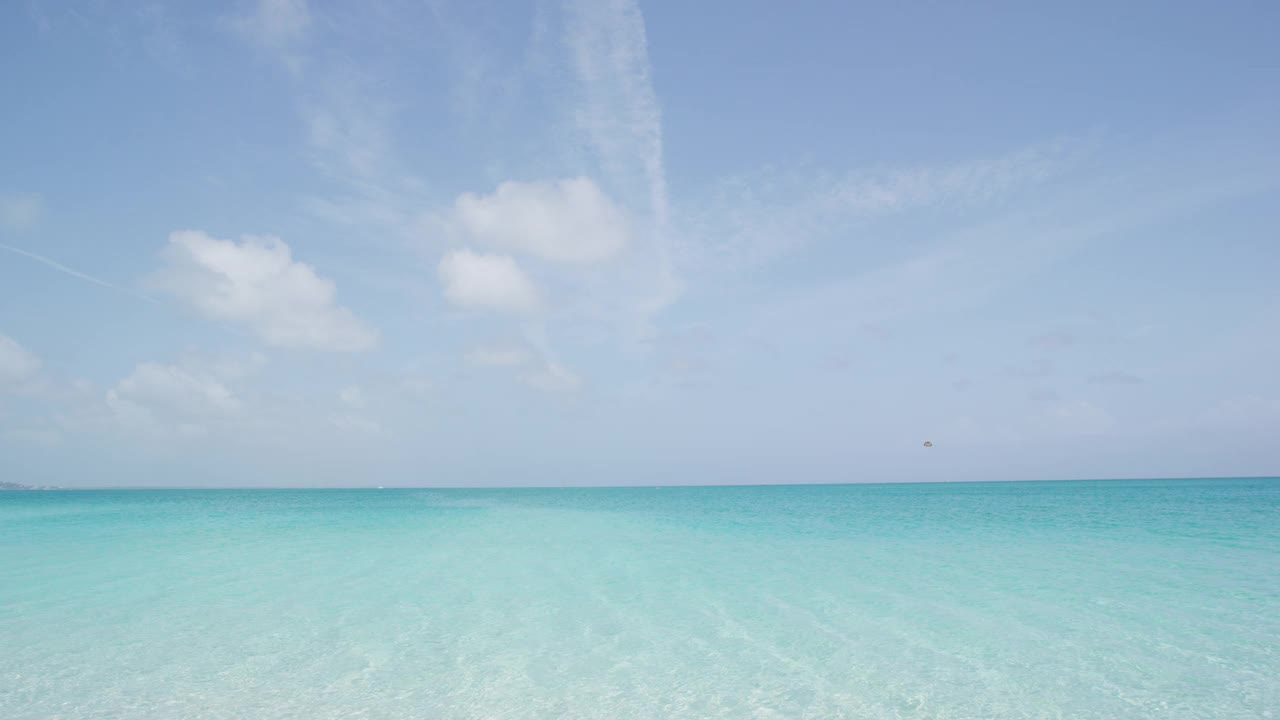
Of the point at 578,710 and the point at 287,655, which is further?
the point at 287,655

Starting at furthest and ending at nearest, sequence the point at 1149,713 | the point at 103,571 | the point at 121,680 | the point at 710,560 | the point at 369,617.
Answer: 1. the point at 710,560
2. the point at 103,571
3. the point at 369,617
4. the point at 121,680
5. the point at 1149,713

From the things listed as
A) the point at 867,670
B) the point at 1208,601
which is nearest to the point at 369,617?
the point at 867,670

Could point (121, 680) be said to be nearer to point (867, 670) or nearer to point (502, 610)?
point (502, 610)

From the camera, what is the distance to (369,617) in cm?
962

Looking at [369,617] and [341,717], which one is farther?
[369,617]

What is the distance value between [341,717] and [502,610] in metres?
4.17

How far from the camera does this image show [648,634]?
28.0 ft

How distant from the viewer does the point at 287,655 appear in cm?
769

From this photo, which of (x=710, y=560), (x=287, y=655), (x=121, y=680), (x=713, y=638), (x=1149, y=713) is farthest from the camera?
(x=710, y=560)

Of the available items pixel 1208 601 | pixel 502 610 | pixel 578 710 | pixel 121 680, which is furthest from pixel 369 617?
pixel 1208 601

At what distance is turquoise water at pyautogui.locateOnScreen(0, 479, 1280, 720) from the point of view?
6258 millimetres

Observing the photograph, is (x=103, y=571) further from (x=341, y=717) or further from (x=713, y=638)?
(x=713, y=638)

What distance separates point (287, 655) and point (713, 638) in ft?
16.8

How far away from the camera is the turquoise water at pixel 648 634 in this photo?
6258 mm
